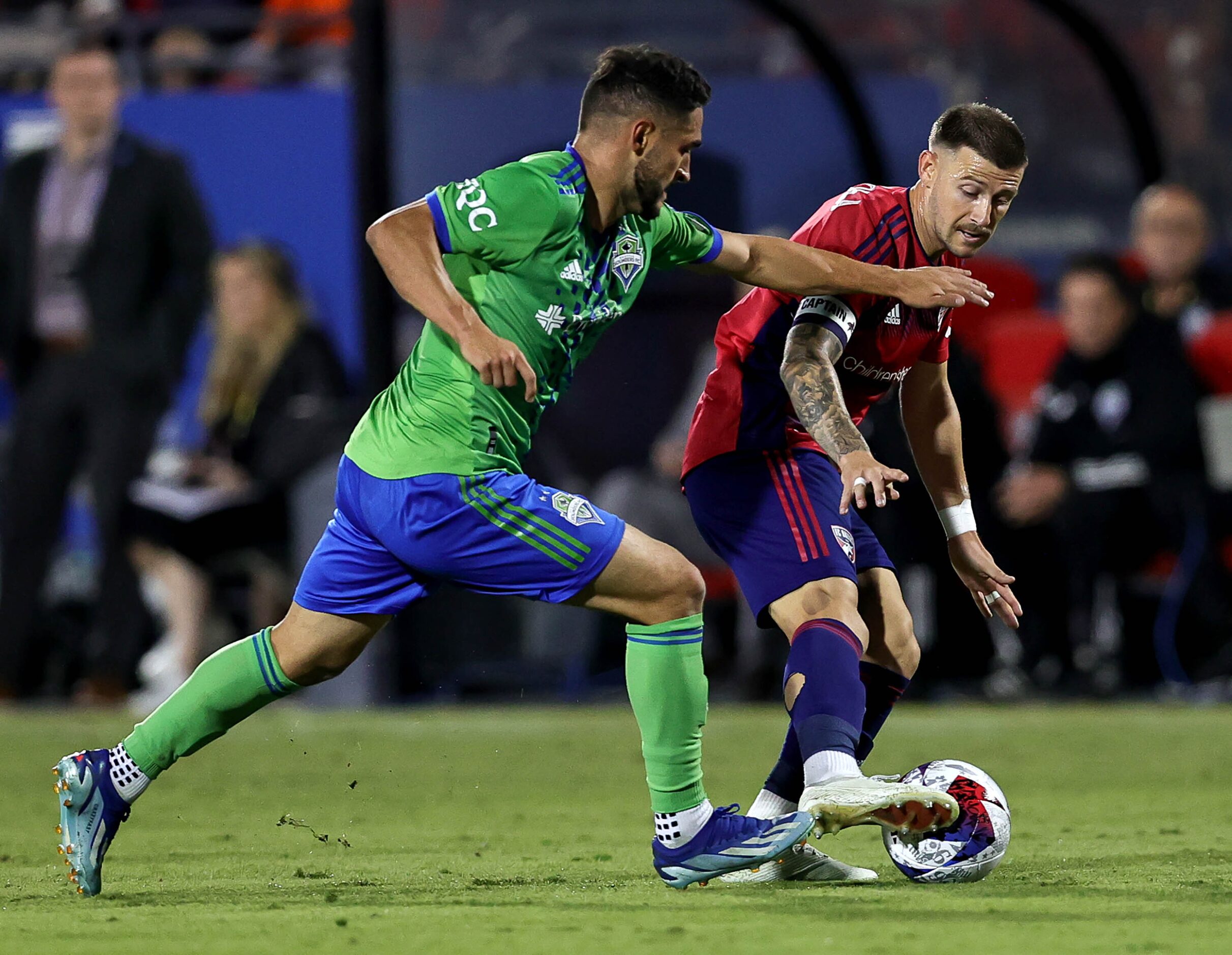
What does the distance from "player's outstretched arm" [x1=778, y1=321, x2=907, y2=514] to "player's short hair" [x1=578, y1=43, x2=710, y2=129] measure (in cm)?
66

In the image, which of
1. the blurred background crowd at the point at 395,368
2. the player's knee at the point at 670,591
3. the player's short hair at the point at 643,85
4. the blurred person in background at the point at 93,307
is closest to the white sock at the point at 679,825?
the player's knee at the point at 670,591

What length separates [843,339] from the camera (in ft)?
16.7

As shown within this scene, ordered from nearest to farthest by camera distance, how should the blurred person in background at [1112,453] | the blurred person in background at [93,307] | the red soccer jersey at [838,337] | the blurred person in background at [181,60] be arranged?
the red soccer jersey at [838,337] < the blurred person in background at [1112,453] < the blurred person in background at [93,307] < the blurred person in background at [181,60]

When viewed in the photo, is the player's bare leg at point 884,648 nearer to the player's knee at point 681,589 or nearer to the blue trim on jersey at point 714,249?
the player's knee at point 681,589

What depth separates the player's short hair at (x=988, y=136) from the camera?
5039 mm

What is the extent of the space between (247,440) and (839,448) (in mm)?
6823

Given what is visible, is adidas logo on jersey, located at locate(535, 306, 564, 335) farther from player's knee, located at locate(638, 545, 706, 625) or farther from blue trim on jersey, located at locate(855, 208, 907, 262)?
blue trim on jersey, located at locate(855, 208, 907, 262)

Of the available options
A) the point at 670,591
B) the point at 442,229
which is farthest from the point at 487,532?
the point at 442,229

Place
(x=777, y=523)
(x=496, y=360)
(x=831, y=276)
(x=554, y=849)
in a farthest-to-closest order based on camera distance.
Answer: (x=554, y=849), (x=777, y=523), (x=831, y=276), (x=496, y=360)

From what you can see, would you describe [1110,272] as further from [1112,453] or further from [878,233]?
[878,233]

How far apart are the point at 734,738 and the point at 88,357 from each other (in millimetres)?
4426

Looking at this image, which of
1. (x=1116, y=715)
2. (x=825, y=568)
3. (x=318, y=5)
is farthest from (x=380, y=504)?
(x=318, y=5)

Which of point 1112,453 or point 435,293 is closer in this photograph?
point 435,293

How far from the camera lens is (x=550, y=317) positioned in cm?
478
